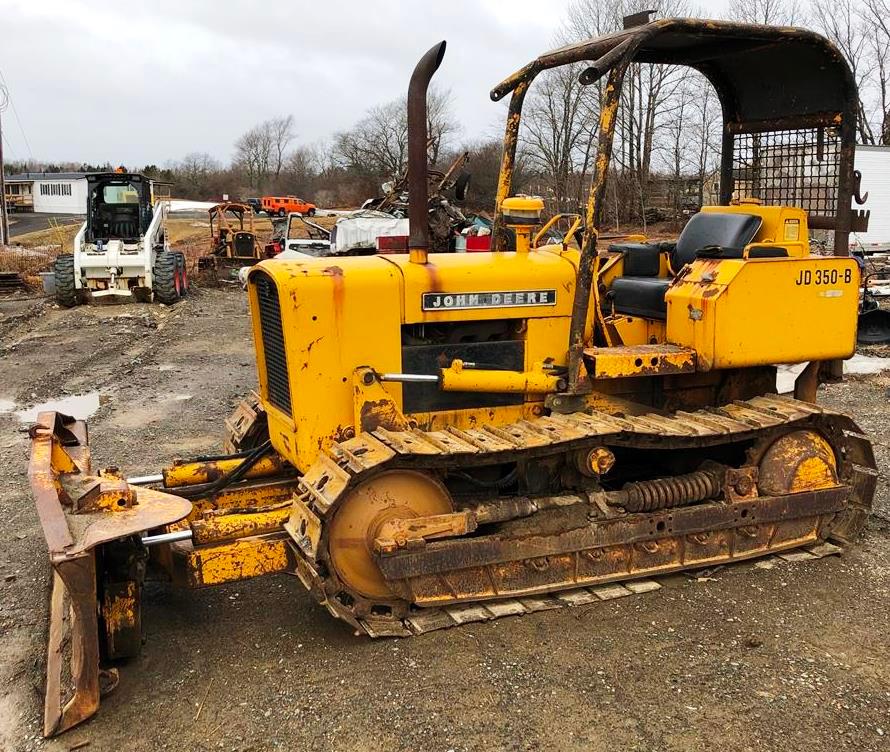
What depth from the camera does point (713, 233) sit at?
5.81 metres

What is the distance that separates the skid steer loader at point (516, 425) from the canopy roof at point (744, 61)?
0.02m

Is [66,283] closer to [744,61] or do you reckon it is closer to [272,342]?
[272,342]

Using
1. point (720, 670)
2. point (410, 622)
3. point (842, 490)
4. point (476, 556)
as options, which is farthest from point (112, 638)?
point (842, 490)

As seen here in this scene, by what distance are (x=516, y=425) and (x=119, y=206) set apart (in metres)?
17.5

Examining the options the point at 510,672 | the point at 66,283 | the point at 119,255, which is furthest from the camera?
the point at 119,255

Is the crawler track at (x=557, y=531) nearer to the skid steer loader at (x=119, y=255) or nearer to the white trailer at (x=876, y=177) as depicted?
the skid steer loader at (x=119, y=255)

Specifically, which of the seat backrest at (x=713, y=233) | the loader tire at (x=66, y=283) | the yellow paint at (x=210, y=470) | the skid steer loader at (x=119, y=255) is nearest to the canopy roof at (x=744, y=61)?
the seat backrest at (x=713, y=233)

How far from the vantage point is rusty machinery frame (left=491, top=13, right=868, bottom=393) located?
473 cm

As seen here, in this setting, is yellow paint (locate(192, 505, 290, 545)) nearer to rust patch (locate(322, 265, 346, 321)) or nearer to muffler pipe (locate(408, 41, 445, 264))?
rust patch (locate(322, 265, 346, 321))

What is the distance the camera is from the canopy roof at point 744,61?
488 centimetres

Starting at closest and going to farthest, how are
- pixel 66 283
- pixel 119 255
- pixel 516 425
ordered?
pixel 516 425, pixel 66 283, pixel 119 255

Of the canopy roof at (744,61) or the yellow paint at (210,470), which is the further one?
the yellow paint at (210,470)

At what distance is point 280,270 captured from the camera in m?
4.68

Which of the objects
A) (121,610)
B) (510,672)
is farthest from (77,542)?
(510,672)
